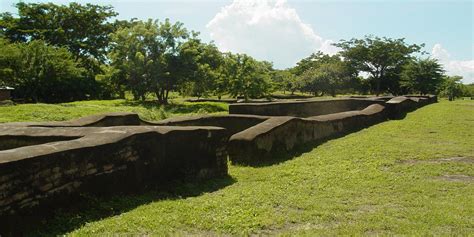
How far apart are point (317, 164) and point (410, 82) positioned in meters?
36.8

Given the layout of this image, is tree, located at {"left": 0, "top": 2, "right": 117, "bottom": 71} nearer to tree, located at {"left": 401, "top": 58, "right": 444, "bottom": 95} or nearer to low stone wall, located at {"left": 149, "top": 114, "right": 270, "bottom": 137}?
low stone wall, located at {"left": 149, "top": 114, "right": 270, "bottom": 137}

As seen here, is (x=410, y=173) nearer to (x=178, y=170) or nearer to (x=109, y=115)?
(x=178, y=170)

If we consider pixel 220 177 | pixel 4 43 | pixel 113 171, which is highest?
pixel 4 43

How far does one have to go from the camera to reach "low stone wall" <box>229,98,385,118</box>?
14.1m

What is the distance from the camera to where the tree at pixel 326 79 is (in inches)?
1713

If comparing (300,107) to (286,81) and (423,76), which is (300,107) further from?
(286,81)

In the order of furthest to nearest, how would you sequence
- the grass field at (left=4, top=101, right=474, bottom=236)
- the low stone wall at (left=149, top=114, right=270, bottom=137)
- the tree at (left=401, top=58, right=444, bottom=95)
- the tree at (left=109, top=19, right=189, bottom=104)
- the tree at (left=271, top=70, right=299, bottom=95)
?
the tree at (left=271, top=70, right=299, bottom=95), the tree at (left=401, top=58, right=444, bottom=95), the tree at (left=109, top=19, right=189, bottom=104), the low stone wall at (left=149, top=114, right=270, bottom=137), the grass field at (left=4, top=101, right=474, bottom=236)

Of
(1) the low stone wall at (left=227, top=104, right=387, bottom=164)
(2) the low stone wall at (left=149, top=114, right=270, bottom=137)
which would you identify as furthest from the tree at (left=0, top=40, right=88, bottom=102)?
(1) the low stone wall at (left=227, top=104, right=387, bottom=164)

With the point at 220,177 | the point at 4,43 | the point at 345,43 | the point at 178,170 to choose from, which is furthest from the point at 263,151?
the point at 345,43

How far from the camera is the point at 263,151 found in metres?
8.21

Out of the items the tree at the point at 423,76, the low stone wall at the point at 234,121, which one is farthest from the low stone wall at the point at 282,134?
the tree at the point at 423,76

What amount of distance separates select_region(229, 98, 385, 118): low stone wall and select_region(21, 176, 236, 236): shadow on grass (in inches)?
321

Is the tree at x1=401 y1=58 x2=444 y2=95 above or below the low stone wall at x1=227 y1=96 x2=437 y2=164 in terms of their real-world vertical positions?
above

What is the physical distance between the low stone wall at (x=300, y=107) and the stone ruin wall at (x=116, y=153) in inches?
149
